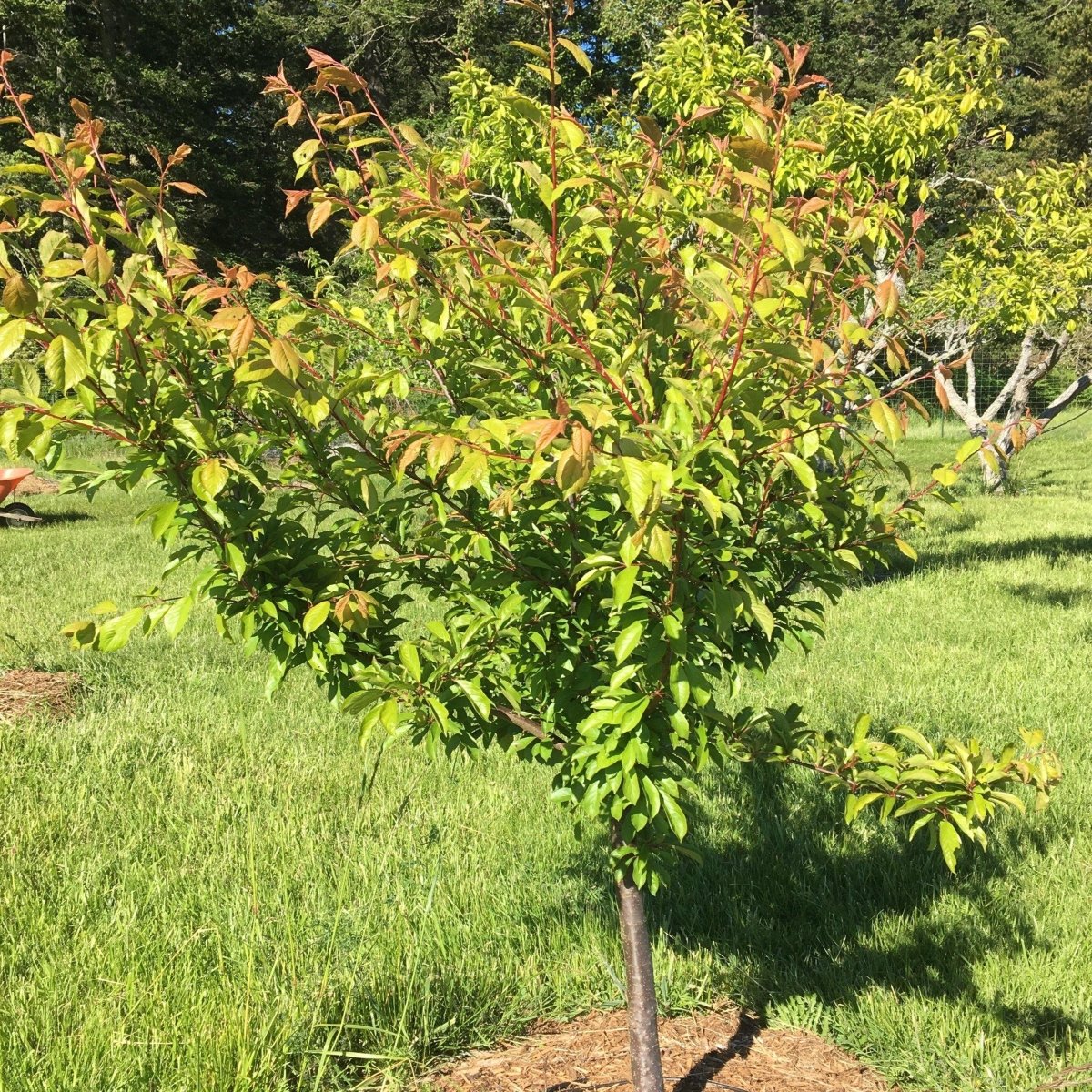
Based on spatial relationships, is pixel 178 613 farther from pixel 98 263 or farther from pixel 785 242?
pixel 785 242

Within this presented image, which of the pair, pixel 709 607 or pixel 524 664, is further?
pixel 524 664


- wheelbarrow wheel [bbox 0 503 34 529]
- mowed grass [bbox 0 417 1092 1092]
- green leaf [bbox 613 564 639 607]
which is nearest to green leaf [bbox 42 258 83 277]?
green leaf [bbox 613 564 639 607]

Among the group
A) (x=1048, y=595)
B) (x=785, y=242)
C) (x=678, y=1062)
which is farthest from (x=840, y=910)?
(x=1048, y=595)

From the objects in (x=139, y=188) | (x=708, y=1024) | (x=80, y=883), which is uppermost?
(x=139, y=188)

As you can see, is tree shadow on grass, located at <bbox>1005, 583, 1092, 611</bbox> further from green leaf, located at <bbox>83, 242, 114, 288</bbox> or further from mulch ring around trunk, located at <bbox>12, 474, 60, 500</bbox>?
mulch ring around trunk, located at <bbox>12, 474, 60, 500</bbox>

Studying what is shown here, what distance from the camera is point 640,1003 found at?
7.25 feet

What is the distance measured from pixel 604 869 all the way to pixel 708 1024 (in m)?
0.82

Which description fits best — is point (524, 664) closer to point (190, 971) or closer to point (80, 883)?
point (190, 971)

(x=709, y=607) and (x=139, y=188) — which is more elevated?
(x=139, y=188)

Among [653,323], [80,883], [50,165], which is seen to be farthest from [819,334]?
[80,883]

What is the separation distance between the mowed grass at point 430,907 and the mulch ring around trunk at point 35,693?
0.56 ft

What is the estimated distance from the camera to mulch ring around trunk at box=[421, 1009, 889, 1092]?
2516mm

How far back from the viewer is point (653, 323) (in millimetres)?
1712

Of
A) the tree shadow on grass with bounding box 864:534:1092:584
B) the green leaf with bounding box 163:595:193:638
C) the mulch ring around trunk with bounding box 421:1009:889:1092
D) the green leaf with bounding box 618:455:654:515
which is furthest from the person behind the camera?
the tree shadow on grass with bounding box 864:534:1092:584
